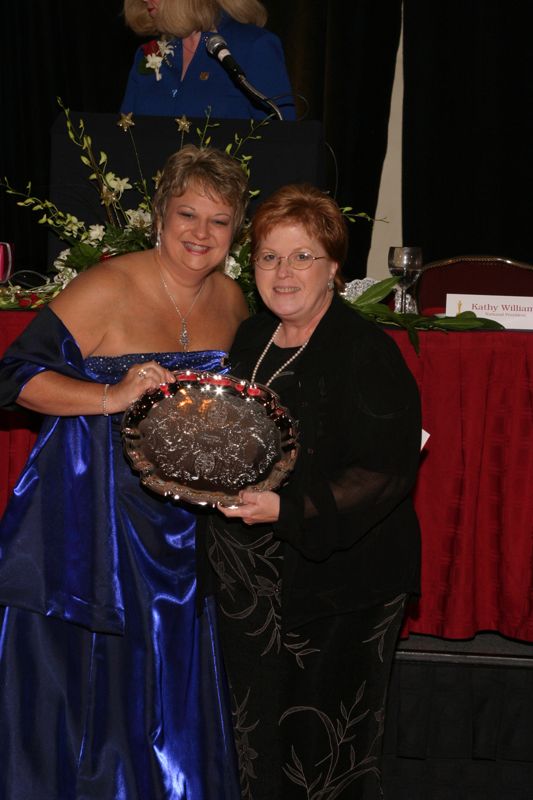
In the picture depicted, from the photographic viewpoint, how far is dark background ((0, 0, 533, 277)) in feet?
16.0

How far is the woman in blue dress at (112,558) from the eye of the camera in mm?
2066

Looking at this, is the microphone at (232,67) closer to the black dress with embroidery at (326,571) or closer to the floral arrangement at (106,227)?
the floral arrangement at (106,227)

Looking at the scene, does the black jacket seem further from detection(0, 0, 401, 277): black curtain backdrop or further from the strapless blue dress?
detection(0, 0, 401, 277): black curtain backdrop

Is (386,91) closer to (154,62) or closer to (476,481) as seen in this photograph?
(154,62)

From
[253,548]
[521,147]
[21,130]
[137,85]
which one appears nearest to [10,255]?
[137,85]

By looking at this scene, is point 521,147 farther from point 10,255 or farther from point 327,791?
point 327,791

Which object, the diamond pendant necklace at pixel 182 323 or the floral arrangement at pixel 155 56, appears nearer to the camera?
the diamond pendant necklace at pixel 182 323

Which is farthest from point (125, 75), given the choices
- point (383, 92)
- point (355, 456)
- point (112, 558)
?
point (355, 456)

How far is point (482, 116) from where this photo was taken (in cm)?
493

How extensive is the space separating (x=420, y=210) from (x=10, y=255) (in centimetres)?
291

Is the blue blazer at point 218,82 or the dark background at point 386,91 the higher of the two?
the dark background at point 386,91

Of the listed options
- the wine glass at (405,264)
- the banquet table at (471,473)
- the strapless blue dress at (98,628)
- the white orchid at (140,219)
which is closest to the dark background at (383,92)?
the white orchid at (140,219)

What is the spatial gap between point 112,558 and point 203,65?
1.79m

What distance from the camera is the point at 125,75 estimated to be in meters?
5.21
